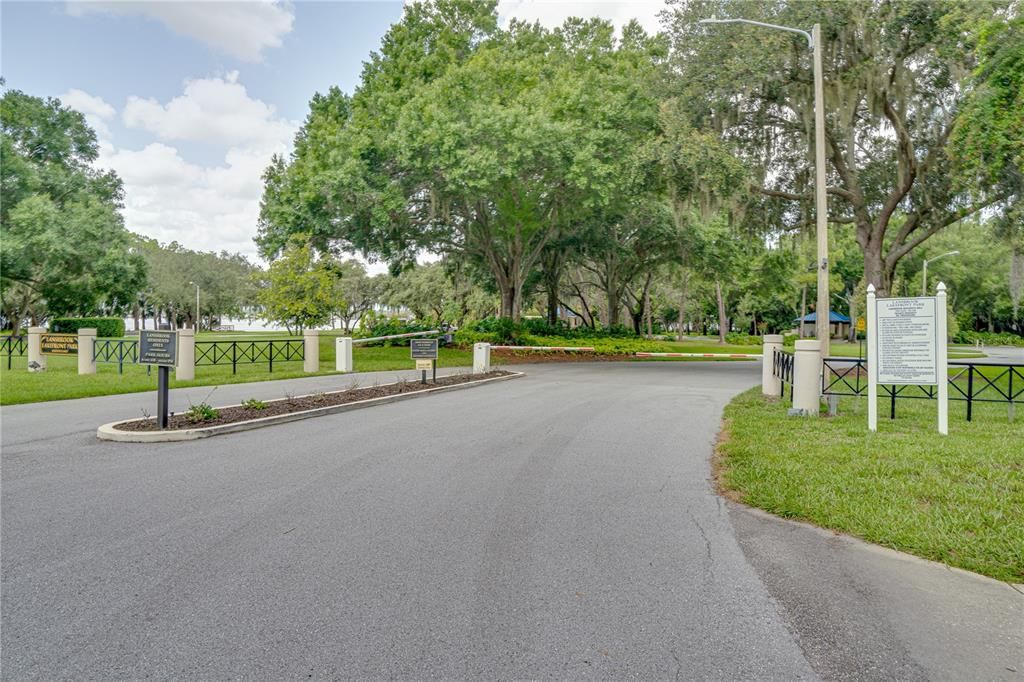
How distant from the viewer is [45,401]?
11.0 metres

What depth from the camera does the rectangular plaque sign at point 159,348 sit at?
26.8 ft

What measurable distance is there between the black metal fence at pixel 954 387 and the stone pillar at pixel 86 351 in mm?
18297

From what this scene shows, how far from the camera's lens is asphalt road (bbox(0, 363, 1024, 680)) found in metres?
2.77

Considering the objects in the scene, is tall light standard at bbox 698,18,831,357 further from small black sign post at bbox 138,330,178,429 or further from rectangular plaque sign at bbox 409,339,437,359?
small black sign post at bbox 138,330,178,429

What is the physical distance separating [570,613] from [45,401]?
40.8 feet

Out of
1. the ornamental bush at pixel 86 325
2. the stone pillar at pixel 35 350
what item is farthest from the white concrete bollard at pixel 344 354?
the ornamental bush at pixel 86 325

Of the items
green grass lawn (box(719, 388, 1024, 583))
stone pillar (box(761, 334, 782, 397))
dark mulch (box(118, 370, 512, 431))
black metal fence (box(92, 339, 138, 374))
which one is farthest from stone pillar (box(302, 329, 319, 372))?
green grass lawn (box(719, 388, 1024, 583))

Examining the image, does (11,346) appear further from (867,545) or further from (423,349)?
(867,545)

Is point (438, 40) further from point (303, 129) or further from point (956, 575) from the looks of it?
point (956, 575)

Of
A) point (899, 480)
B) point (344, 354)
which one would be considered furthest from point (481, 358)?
point (899, 480)

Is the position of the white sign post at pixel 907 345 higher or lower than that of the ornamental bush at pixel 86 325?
lower

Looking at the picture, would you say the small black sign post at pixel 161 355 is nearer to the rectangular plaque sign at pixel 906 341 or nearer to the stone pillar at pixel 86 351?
the stone pillar at pixel 86 351

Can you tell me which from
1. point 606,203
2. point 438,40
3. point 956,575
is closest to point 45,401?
point 956,575

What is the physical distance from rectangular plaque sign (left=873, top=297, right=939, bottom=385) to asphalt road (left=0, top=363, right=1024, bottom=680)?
3.63 metres
